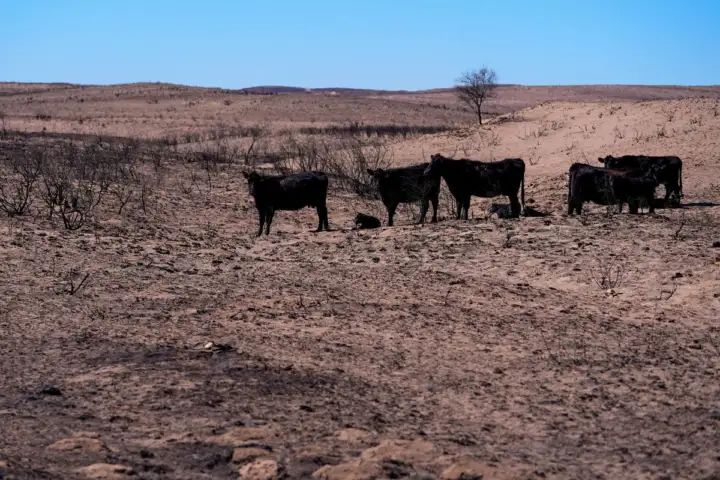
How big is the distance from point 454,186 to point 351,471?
12178 millimetres

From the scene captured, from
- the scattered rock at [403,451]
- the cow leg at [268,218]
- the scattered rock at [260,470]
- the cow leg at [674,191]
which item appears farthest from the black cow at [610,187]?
the scattered rock at [260,470]

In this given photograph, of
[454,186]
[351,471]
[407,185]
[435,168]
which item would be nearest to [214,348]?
[351,471]

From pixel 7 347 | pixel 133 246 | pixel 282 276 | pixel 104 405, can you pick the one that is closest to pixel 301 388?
pixel 104 405

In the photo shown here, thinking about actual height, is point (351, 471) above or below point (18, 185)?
below

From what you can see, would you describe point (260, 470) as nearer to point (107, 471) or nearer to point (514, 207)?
point (107, 471)

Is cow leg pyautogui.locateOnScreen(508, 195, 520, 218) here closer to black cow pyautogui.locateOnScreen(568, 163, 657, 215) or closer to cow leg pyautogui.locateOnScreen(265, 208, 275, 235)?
black cow pyautogui.locateOnScreen(568, 163, 657, 215)

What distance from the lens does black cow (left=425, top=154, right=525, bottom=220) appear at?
1688cm

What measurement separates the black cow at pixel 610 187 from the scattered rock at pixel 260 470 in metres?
11.3

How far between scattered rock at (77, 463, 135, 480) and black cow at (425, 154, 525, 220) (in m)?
12.1

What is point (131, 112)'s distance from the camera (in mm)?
72188

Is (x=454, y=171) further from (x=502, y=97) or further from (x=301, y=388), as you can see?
(x=502, y=97)

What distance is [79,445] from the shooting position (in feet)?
18.4

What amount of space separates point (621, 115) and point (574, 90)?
362 ft

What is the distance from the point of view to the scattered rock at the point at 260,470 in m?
5.21
